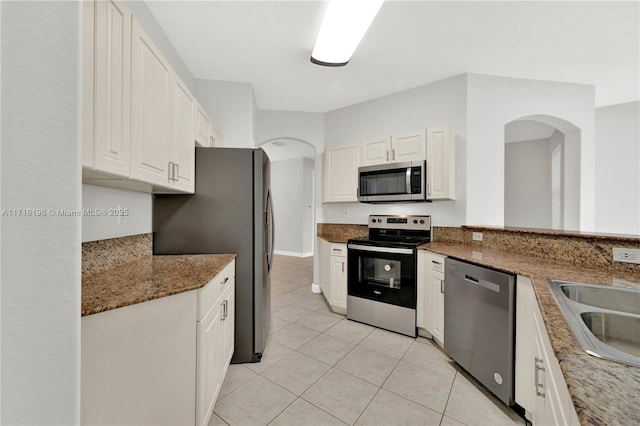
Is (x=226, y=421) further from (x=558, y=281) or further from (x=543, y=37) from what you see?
(x=543, y=37)

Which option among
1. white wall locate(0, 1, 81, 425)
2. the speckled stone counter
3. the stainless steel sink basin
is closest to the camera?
white wall locate(0, 1, 81, 425)

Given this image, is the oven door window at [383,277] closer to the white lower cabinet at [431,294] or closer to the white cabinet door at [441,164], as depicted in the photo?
the white lower cabinet at [431,294]

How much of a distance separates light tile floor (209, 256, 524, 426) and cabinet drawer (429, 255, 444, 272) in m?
0.72

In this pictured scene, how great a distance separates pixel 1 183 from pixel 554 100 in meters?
4.25

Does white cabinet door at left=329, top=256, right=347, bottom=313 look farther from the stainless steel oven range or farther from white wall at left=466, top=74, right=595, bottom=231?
white wall at left=466, top=74, right=595, bottom=231

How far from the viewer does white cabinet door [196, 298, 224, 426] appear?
1.29 m

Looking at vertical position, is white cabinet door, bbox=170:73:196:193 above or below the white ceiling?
below

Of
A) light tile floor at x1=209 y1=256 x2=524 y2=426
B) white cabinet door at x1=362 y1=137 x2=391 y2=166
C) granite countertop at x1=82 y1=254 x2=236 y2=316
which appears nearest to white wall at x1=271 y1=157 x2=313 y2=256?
white cabinet door at x1=362 y1=137 x2=391 y2=166

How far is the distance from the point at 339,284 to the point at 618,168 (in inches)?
157

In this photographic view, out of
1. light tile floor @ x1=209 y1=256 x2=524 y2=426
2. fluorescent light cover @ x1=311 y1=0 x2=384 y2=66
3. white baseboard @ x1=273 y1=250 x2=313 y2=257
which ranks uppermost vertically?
fluorescent light cover @ x1=311 y1=0 x2=384 y2=66

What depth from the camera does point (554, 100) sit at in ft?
9.70

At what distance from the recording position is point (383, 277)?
2.69 metres

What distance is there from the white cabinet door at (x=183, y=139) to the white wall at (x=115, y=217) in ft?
1.09


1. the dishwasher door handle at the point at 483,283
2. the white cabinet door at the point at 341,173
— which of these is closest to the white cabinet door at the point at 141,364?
the dishwasher door handle at the point at 483,283
